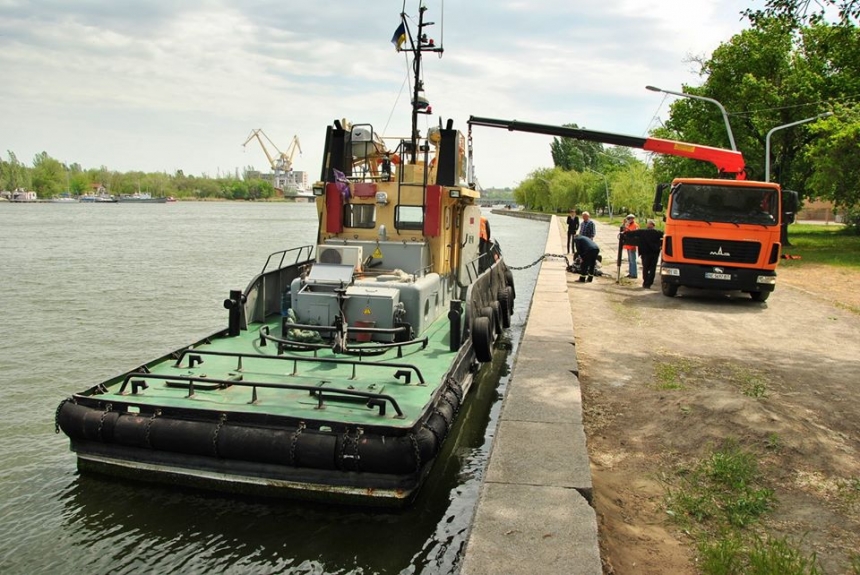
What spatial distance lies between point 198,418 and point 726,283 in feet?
41.2

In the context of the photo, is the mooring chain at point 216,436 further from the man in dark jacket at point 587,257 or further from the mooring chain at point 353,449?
the man in dark jacket at point 587,257

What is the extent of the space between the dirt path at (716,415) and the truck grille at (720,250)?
1.33 m

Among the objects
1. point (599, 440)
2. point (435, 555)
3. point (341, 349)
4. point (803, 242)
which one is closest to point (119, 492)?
point (341, 349)

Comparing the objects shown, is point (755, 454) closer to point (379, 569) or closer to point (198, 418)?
point (379, 569)

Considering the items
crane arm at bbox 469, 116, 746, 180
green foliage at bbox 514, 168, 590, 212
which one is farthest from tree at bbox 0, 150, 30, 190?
crane arm at bbox 469, 116, 746, 180

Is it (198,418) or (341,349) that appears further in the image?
(341,349)

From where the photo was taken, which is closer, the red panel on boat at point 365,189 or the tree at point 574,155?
the red panel on boat at point 365,189

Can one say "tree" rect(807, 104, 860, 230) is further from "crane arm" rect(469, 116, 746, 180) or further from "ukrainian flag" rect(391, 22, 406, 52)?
"ukrainian flag" rect(391, 22, 406, 52)

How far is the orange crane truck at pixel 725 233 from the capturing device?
15.2 m

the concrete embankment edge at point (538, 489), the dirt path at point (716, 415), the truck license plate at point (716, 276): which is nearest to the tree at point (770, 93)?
the truck license plate at point (716, 276)

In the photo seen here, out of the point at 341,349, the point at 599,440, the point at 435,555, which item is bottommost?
the point at 435,555

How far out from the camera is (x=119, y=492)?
692 cm

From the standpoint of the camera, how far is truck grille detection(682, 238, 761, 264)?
15.2 meters

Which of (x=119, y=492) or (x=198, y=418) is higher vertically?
(x=198, y=418)
